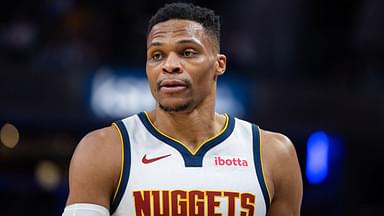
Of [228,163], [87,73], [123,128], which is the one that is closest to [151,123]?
[123,128]

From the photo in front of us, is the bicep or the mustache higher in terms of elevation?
the mustache

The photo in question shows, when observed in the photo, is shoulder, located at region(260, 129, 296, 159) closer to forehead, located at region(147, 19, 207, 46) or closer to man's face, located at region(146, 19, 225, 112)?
man's face, located at region(146, 19, 225, 112)

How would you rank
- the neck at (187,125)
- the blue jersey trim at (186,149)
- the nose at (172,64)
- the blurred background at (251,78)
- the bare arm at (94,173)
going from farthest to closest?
the blurred background at (251,78) → the neck at (187,125) → the blue jersey trim at (186,149) → the nose at (172,64) → the bare arm at (94,173)

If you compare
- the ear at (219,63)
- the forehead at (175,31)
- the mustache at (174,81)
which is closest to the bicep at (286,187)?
the ear at (219,63)

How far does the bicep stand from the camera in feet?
13.2

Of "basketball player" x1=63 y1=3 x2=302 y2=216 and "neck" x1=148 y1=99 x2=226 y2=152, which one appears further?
"neck" x1=148 y1=99 x2=226 y2=152

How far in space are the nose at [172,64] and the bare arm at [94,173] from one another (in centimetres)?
44

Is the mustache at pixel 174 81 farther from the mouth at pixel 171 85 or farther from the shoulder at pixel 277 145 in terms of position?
the shoulder at pixel 277 145

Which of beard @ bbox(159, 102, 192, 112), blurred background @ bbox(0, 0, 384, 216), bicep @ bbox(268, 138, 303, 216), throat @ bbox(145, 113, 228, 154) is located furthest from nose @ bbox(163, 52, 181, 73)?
blurred background @ bbox(0, 0, 384, 216)

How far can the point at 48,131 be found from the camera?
10945 mm

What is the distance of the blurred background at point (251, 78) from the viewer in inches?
373

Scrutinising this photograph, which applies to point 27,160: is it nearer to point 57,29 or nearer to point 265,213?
point 57,29

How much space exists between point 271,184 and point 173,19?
3.04 feet

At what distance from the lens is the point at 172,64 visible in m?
3.78
